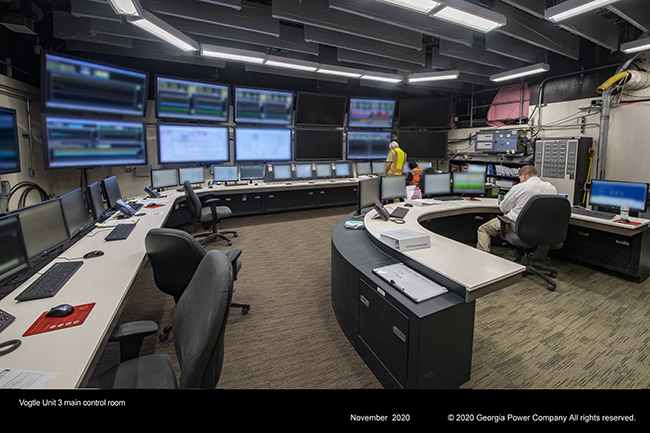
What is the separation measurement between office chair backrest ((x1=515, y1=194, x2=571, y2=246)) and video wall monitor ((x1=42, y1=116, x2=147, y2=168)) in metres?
5.28

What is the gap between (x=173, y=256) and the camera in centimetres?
169

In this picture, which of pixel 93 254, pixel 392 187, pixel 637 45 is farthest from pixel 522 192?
pixel 93 254

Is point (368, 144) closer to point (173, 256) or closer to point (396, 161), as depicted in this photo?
point (396, 161)

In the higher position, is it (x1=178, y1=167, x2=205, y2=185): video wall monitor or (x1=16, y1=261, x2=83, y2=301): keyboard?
(x1=178, y1=167, x2=205, y2=185): video wall monitor

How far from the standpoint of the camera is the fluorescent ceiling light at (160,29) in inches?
110

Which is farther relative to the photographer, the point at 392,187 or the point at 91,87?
the point at 91,87

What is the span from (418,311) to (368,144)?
6258 millimetres

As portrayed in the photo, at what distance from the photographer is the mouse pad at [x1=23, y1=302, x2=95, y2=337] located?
1141 mm

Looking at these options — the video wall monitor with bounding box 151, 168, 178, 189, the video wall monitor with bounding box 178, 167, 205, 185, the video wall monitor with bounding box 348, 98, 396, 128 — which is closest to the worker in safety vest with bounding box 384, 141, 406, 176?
the video wall monitor with bounding box 348, 98, 396, 128

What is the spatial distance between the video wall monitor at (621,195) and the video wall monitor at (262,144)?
5.01 meters

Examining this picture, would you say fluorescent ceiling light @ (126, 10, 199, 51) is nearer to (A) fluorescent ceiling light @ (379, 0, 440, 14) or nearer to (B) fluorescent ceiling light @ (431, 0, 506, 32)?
(A) fluorescent ceiling light @ (379, 0, 440, 14)
